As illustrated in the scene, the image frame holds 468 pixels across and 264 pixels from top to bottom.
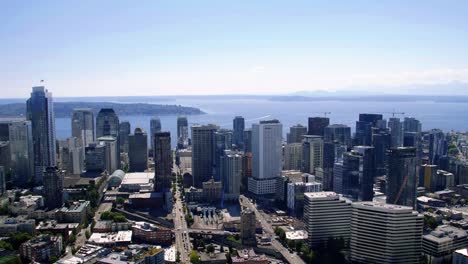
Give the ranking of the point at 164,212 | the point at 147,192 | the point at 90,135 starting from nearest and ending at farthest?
the point at 164,212
the point at 147,192
the point at 90,135

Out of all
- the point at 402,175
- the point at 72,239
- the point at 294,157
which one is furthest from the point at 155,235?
the point at 294,157

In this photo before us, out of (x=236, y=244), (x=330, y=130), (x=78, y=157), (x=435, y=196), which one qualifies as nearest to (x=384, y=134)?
(x=330, y=130)

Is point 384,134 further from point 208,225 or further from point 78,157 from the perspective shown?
point 78,157

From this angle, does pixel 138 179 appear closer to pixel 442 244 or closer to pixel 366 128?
pixel 366 128

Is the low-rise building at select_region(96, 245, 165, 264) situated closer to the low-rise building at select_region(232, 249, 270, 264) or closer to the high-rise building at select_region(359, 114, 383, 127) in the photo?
the low-rise building at select_region(232, 249, 270, 264)

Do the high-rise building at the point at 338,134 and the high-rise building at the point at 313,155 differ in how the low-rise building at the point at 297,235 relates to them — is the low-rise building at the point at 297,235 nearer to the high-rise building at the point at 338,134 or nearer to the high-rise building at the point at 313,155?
the high-rise building at the point at 313,155

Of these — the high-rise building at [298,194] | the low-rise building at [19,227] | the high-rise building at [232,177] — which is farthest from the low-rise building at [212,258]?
the high-rise building at [232,177]

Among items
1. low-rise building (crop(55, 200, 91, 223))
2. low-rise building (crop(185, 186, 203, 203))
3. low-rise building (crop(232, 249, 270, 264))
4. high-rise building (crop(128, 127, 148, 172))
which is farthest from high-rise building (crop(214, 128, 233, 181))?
low-rise building (crop(232, 249, 270, 264))
